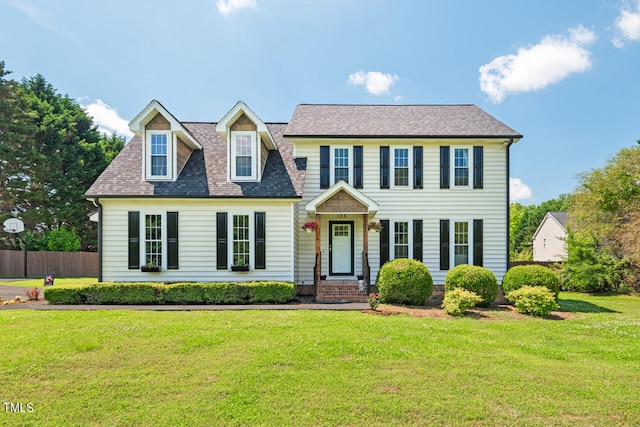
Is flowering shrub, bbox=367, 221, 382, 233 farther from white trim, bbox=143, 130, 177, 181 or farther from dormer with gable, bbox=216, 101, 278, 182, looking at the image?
white trim, bbox=143, 130, 177, 181

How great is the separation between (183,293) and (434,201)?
415 inches

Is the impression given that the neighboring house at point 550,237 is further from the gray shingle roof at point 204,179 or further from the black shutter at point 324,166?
the gray shingle roof at point 204,179

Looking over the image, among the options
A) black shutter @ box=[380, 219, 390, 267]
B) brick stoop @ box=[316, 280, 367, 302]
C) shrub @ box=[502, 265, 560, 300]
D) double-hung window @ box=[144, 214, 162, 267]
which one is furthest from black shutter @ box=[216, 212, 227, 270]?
shrub @ box=[502, 265, 560, 300]

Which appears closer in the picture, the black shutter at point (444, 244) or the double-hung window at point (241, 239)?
the double-hung window at point (241, 239)

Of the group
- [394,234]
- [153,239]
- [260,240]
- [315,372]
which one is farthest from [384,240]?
[315,372]

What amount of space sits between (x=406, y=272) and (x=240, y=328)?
5783 mm

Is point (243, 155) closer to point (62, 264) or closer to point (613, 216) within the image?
point (62, 264)

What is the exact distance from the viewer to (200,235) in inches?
511

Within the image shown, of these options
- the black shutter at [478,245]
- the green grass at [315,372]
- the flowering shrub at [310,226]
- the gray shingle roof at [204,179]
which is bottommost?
the green grass at [315,372]

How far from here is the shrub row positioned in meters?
11.2

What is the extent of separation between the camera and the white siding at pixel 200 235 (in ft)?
42.1

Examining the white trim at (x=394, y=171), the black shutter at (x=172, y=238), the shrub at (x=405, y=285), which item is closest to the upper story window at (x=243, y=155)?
the black shutter at (x=172, y=238)

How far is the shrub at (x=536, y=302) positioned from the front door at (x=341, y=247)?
6.41 metres

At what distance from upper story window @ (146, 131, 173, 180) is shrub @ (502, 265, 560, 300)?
13.2 meters
